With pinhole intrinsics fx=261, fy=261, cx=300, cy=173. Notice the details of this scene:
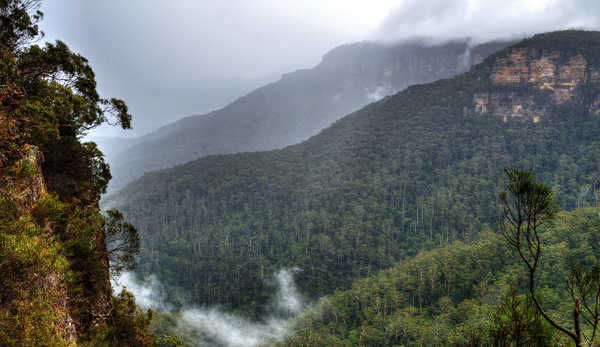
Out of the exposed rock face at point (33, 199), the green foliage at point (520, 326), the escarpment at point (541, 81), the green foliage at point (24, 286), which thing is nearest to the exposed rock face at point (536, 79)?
the escarpment at point (541, 81)

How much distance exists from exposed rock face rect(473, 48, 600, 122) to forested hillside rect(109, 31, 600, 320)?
247mm

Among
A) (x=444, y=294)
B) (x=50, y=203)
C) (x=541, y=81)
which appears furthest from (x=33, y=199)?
(x=541, y=81)

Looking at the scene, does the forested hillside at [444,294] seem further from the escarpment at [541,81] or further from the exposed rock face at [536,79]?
the escarpment at [541,81]

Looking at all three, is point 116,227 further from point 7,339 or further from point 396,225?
point 396,225

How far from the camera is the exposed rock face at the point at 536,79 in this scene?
206 ft

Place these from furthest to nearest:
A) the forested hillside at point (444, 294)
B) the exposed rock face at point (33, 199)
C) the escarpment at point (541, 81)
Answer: the escarpment at point (541, 81)
the forested hillside at point (444, 294)
the exposed rock face at point (33, 199)

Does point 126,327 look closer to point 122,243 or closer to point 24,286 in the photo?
point 122,243

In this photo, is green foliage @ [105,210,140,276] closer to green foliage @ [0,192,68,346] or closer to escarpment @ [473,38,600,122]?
green foliage @ [0,192,68,346]

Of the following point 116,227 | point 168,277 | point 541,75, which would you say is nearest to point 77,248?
point 116,227

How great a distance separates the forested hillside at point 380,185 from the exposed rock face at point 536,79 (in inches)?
9.7

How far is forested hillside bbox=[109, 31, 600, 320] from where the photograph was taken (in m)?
49.6

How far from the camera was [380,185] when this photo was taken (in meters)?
64.1

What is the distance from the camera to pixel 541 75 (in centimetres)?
6494

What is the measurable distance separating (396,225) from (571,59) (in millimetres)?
59352
